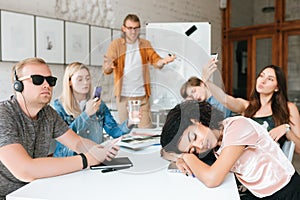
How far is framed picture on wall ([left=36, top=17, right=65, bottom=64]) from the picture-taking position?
3460 mm

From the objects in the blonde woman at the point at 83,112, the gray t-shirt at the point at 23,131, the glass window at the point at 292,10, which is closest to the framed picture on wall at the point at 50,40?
the blonde woman at the point at 83,112

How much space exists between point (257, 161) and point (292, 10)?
5.11 m

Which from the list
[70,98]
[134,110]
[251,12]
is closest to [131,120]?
[134,110]

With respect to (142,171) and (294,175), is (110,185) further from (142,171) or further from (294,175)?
(294,175)

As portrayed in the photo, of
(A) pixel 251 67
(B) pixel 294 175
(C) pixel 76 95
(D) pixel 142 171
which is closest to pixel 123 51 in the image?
(C) pixel 76 95

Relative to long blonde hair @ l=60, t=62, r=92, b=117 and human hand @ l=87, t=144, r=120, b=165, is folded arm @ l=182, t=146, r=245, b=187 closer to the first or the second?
human hand @ l=87, t=144, r=120, b=165

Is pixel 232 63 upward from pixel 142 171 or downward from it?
upward

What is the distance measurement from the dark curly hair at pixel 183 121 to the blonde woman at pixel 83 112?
0.51 meters

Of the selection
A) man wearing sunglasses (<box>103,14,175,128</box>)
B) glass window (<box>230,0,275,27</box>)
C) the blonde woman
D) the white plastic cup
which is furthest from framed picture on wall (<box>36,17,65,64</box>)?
glass window (<box>230,0,275,27</box>)

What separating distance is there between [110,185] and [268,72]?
5.28 ft

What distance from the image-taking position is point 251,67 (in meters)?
6.23

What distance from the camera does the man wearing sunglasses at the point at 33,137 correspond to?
124 cm

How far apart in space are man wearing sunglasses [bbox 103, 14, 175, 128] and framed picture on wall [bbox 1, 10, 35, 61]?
167cm

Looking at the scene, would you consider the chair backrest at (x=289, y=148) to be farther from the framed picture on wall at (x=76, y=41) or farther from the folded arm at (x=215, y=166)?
the framed picture on wall at (x=76, y=41)
